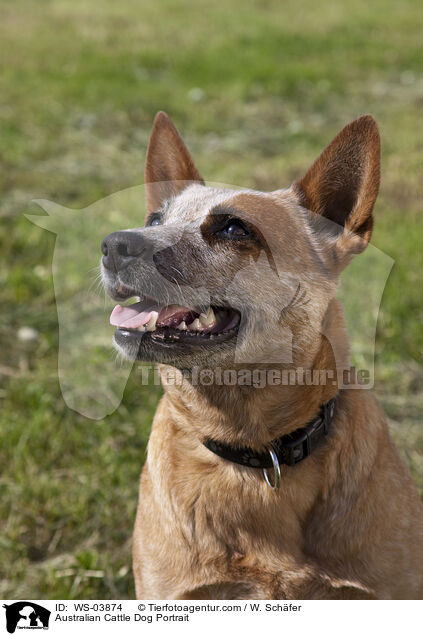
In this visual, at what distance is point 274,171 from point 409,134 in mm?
1901

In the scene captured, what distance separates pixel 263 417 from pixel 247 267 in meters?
0.53

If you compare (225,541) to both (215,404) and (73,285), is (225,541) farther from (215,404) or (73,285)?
(73,285)

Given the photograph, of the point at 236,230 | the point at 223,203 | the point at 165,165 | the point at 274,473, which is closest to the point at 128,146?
the point at 165,165

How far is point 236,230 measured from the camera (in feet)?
8.34

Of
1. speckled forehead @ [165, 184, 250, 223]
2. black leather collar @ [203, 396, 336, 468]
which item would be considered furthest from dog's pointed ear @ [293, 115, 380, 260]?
black leather collar @ [203, 396, 336, 468]

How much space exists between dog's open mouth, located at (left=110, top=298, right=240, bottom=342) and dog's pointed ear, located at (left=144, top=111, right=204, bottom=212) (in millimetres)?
639

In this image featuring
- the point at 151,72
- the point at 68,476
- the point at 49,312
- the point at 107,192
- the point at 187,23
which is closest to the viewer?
the point at 68,476

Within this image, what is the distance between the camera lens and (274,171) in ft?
22.1

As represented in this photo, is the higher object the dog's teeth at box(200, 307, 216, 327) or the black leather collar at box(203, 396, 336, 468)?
the dog's teeth at box(200, 307, 216, 327)

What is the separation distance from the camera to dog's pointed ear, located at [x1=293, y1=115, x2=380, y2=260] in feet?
7.95

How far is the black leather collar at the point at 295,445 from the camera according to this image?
2453 millimetres

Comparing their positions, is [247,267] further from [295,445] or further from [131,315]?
[295,445]

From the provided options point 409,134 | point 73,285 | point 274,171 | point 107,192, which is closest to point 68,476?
point 73,285

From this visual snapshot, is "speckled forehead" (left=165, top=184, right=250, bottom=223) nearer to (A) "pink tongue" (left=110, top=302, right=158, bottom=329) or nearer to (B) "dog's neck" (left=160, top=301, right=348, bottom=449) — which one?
(A) "pink tongue" (left=110, top=302, right=158, bottom=329)
